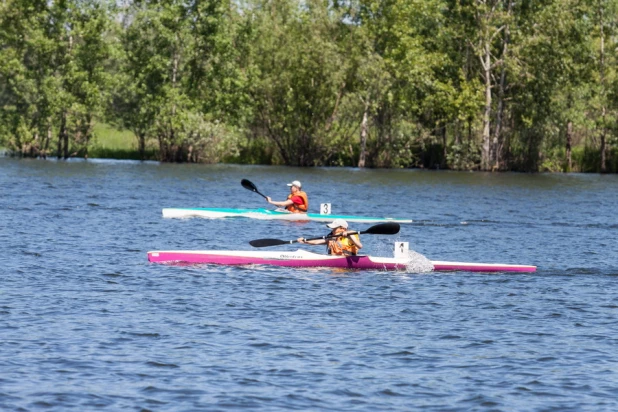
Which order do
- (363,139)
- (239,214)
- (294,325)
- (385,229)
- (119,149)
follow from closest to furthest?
(294,325) → (385,229) → (239,214) → (363,139) → (119,149)

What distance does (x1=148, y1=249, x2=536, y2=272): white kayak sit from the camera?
22.7 metres

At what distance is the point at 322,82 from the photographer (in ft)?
253

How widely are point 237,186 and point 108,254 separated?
29.7 meters

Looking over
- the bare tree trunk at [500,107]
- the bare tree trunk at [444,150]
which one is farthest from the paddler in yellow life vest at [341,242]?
the bare tree trunk at [444,150]

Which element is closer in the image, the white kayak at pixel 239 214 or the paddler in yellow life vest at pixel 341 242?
the paddler in yellow life vest at pixel 341 242

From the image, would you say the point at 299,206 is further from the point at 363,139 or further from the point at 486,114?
the point at 363,139

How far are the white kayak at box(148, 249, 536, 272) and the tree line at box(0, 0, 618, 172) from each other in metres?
48.6

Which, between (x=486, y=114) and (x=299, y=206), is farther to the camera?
(x=486, y=114)

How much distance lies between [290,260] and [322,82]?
181ft

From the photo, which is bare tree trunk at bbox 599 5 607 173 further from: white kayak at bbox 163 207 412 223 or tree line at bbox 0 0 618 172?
white kayak at bbox 163 207 412 223

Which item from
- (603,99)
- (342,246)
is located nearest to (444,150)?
(603,99)

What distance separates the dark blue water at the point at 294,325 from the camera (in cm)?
1285

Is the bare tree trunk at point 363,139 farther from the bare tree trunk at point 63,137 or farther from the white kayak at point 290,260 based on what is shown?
the white kayak at point 290,260

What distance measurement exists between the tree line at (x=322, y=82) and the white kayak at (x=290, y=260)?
48.6 m
